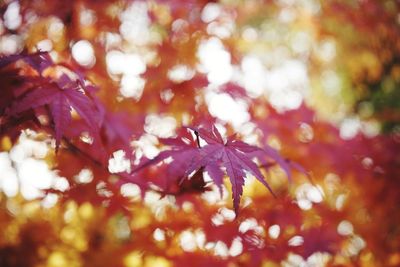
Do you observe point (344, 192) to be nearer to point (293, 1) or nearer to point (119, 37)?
point (119, 37)

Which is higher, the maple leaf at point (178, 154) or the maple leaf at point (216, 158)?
the maple leaf at point (216, 158)

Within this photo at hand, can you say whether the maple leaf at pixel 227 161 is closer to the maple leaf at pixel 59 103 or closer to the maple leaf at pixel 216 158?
the maple leaf at pixel 216 158

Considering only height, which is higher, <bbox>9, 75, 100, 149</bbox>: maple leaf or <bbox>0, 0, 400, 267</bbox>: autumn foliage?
<bbox>9, 75, 100, 149</bbox>: maple leaf

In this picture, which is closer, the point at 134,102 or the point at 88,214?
the point at 134,102

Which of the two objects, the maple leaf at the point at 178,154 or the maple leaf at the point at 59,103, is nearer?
the maple leaf at the point at 59,103

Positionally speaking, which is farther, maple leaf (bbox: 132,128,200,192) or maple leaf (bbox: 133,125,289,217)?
maple leaf (bbox: 132,128,200,192)

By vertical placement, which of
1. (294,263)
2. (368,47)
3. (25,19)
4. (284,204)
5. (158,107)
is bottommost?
(368,47)

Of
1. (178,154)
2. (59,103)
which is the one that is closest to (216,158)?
(178,154)

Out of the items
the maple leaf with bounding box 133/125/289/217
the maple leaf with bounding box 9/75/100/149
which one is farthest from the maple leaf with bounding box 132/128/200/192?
the maple leaf with bounding box 9/75/100/149

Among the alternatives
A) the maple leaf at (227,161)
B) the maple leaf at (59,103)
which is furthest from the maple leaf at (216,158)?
the maple leaf at (59,103)

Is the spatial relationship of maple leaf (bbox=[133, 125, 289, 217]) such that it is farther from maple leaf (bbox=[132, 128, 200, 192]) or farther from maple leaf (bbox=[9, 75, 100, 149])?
maple leaf (bbox=[9, 75, 100, 149])

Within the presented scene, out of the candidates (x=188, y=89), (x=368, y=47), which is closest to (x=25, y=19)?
(x=188, y=89)
